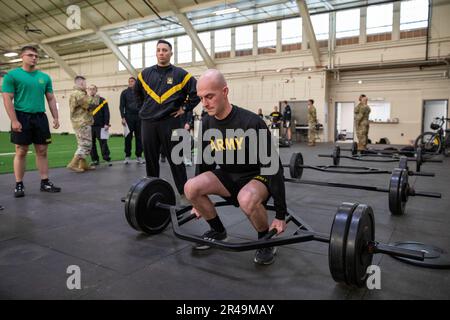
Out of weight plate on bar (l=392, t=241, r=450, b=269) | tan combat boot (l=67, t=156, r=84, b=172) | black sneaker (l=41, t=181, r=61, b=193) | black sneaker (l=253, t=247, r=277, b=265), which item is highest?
tan combat boot (l=67, t=156, r=84, b=172)

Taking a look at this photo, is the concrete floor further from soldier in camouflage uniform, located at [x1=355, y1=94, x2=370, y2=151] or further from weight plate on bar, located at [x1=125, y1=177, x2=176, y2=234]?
soldier in camouflage uniform, located at [x1=355, y1=94, x2=370, y2=151]

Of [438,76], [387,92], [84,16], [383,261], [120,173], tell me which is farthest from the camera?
[84,16]

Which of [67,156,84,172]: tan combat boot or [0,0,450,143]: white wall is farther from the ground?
[0,0,450,143]: white wall

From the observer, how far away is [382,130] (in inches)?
488

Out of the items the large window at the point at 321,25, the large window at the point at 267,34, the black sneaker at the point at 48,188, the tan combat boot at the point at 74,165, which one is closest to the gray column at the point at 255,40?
the large window at the point at 267,34

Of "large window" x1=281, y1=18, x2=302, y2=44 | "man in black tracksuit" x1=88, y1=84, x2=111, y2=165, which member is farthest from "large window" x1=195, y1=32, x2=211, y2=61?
"man in black tracksuit" x1=88, y1=84, x2=111, y2=165

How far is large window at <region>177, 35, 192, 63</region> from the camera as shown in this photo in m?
15.3

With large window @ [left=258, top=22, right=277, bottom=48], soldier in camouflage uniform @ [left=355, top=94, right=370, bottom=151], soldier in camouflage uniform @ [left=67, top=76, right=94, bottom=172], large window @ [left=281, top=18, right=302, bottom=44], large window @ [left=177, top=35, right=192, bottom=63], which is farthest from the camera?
large window @ [left=177, top=35, right=192, bottom=63]

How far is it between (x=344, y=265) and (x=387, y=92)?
12183 millimetres

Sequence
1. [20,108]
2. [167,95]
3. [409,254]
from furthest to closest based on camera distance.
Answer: [20,108]
[167,95]
[409,254]

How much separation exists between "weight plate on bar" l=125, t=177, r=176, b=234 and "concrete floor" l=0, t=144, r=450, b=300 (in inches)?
3.3

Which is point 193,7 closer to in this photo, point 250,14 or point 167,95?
point 250,14

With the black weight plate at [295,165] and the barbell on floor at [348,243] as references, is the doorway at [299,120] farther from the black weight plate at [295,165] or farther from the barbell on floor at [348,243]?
the barbell on floor at [348,243]

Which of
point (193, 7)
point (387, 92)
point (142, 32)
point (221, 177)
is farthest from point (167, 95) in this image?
point (142, 32)
